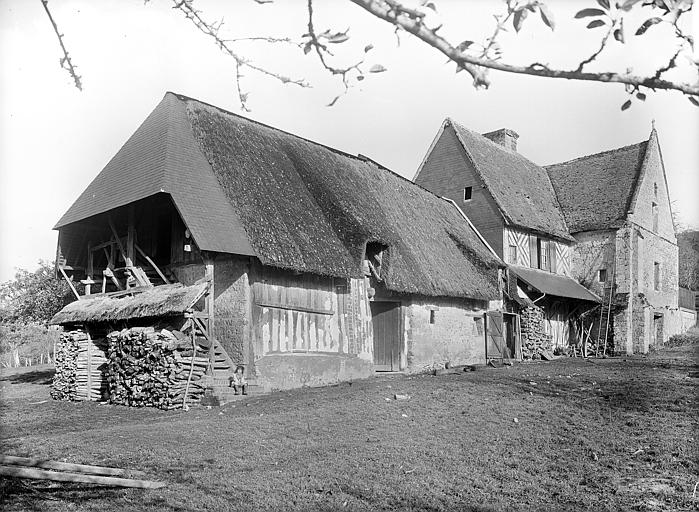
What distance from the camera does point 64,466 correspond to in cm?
678

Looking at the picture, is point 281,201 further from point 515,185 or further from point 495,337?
point 515,185

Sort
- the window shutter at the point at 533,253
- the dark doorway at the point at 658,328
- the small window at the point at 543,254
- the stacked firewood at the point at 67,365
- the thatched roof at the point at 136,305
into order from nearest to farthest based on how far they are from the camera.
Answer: the thatched roof at the point at 136,305
the stacked firewood at the point at 67,365
the window shutter at the point at 533,253
the small window at the point at 543,254
the dark doorway at the point at 658,328

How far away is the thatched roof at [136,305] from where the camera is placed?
50.6ft

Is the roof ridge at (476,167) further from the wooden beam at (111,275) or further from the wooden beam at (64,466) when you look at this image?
the wooden beam at (64,466)

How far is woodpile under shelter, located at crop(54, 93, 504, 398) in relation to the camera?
1612 centimetres

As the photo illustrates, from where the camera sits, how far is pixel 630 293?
3019cm

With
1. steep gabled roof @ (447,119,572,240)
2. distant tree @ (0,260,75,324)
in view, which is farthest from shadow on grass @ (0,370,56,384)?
steep gabled roof @ (447,119,572,240)

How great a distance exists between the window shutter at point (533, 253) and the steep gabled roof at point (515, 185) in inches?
23.1

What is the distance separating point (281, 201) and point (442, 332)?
7.73 metres

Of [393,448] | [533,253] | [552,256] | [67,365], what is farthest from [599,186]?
[393,448]

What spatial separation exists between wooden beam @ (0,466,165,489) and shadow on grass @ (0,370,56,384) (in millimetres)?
18755

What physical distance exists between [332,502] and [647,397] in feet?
31.0

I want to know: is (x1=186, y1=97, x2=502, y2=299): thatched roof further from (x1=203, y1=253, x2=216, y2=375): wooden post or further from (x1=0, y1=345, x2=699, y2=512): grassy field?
(x1=0, y1=345, x2=699, y2=512): grassy field

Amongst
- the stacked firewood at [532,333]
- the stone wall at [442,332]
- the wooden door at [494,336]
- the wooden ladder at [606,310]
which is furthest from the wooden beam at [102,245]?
the wooden ladder at [606,310]
